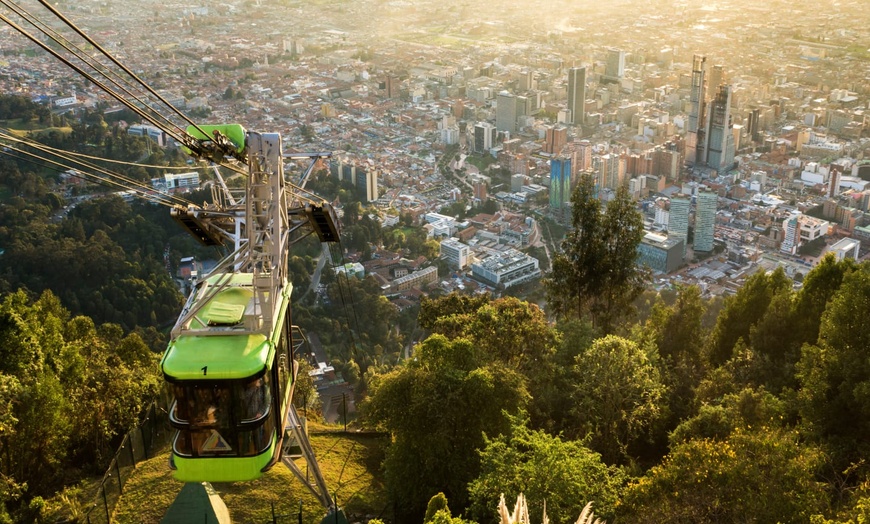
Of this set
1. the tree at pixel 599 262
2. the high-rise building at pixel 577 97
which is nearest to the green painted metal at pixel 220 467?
the tree at pixel 599 262

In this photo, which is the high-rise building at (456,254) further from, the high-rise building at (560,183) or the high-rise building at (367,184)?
the high-rise building at (560,183)

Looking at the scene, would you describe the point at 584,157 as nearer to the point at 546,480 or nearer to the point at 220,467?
the point at 546,480

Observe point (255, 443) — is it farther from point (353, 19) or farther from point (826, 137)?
point (353, 19)

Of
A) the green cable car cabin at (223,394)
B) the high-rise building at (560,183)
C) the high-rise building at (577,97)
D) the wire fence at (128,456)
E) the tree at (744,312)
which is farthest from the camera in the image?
the high-rise building at (577,97)

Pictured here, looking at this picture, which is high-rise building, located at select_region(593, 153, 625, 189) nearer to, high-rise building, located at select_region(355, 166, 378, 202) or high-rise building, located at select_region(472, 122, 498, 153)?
high-rise building, located at select_region(472, 122, 498, 153)

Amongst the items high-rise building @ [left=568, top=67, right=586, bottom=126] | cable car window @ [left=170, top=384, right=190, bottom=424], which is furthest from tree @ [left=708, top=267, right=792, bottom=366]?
high-rise building @ [left=568, top=67, right=586, bottom=126]

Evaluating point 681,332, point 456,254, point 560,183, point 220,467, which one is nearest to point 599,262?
point 681,332
